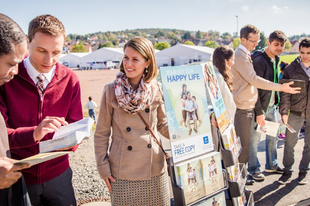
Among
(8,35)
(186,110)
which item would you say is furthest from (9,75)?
(186,110)

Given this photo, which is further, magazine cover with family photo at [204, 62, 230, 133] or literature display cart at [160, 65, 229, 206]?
magazine cover with family photo at [204, 62, 230, 133]

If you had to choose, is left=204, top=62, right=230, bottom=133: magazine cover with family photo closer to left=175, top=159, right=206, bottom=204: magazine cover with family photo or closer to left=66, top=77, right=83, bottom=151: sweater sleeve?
left=175, top=159, right=206, bottom=204: magazine cover with family photo

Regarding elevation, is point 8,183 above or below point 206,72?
below

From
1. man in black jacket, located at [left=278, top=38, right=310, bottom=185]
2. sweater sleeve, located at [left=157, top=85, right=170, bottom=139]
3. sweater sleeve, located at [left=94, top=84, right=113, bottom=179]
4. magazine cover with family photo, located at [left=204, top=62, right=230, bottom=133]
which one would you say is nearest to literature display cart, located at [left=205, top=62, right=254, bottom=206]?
magazine cover with family photo, located at [left=204, top=62, right=230, bottom=133]

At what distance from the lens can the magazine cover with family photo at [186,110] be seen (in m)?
1.78

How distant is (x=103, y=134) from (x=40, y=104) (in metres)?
0.55

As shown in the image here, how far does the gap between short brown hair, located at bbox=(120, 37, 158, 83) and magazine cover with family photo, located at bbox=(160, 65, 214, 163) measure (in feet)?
0.80

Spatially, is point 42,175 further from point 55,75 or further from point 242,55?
point 242,55

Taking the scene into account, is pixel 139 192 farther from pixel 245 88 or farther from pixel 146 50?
pixel 245 88

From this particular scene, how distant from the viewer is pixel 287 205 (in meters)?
3.24

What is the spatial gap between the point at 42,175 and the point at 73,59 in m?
76.4

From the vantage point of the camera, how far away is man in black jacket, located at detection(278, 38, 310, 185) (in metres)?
3.64

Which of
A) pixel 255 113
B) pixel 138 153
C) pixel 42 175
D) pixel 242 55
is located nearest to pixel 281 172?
pixel 255 113

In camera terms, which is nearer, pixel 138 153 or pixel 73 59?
pixel 138 153
